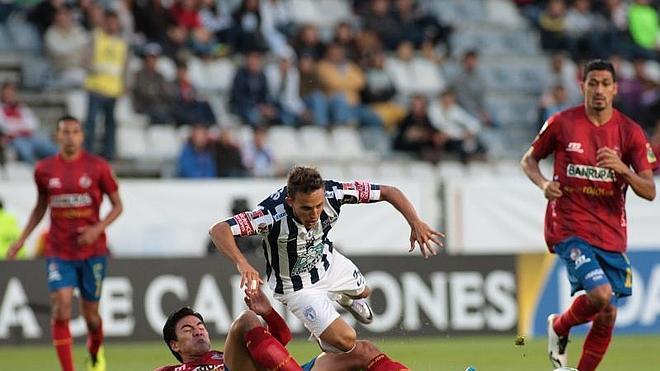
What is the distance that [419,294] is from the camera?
14.9 meters

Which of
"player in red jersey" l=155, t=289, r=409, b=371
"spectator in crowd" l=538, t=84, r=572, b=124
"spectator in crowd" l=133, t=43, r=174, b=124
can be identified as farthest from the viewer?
"spectator in crowd" l=538, t=84, r=572, b=124

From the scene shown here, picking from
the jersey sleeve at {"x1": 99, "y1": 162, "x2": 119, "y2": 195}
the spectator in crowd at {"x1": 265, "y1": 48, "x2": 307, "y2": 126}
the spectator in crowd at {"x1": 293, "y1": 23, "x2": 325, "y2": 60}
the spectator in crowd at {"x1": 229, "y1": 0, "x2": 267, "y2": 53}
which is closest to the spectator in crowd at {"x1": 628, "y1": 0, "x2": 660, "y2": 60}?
the spectator in crowd at {"x1": 293, "y1": 23, "x2": 325, "y2": 60}

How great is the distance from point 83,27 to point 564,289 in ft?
24.9

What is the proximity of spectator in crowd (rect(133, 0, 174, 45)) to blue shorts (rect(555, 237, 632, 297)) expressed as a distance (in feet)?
35.7

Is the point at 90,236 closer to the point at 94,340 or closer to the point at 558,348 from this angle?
the point at 94,340

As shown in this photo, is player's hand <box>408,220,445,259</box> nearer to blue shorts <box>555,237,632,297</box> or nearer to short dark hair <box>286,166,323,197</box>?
short dark hair <box>286,166,323,197</box>

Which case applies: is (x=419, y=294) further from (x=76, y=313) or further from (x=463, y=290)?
(x=76, y=313)

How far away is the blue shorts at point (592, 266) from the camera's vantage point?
9500 mm

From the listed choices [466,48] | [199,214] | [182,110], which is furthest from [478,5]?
[199,214]

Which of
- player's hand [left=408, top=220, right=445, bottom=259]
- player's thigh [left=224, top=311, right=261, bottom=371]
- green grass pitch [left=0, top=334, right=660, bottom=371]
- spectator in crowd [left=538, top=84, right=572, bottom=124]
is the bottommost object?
green grass pitch [left=0, top=334, right=660, bottom=371]

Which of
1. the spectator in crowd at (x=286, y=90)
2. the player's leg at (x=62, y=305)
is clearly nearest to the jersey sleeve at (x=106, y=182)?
the player's leg at (x=62, y=305)

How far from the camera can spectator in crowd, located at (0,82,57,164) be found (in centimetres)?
1759

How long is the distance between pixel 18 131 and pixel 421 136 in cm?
544

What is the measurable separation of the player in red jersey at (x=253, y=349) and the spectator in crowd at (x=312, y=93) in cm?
1125
